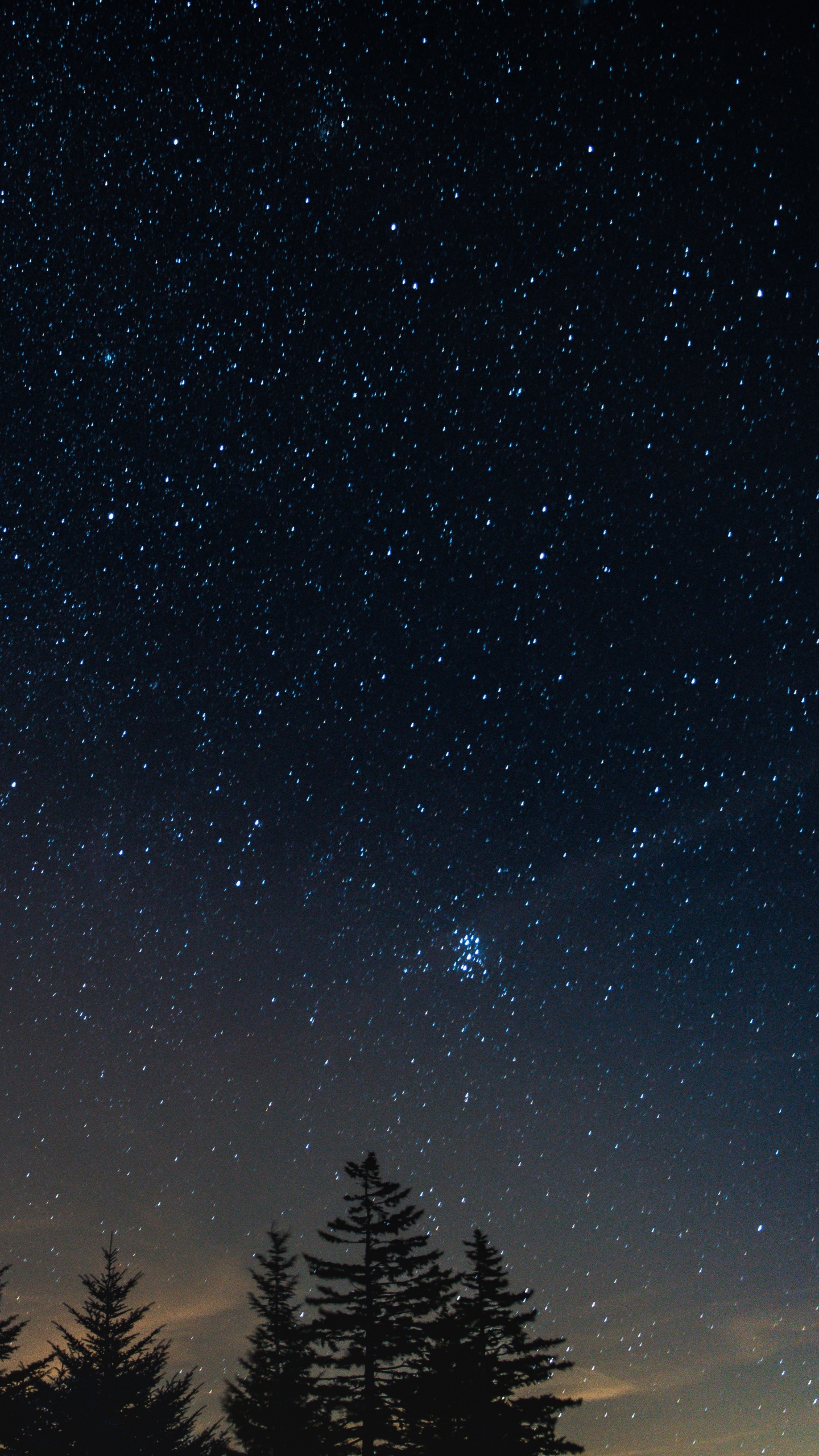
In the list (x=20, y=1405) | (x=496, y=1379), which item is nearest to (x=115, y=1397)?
(x=20, y=1405)

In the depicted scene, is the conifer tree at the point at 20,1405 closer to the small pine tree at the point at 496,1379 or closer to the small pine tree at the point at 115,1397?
the small pine tree at the point at 115,1397

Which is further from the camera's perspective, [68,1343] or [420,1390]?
[420,1390]

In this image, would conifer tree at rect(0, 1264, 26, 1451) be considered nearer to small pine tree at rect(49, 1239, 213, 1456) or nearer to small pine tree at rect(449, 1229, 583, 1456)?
small pine tree at rect(49, 1239, 213, 1456)

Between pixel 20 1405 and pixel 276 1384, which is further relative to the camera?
pixel 276 1384

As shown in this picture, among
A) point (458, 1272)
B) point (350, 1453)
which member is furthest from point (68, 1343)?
point (458, 1272)

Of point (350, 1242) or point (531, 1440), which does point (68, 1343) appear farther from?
point (531, 1440)

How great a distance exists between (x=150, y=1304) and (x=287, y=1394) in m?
8.91

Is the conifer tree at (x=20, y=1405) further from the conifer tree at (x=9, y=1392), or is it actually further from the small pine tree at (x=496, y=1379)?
the small pine tree at (x=496, y=1379)

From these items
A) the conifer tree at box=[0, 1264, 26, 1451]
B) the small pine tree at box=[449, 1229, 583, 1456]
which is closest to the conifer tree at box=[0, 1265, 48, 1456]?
the conifer tree at box=[0, 1264, 26, 1451]

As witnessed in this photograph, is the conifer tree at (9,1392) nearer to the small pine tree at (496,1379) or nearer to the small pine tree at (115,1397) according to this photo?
the small pine tree at (115,1397)

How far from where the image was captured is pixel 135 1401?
51.0 feet

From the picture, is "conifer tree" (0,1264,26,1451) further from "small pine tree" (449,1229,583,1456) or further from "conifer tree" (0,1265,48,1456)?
"small pine tree" (449,1229,583,1456)

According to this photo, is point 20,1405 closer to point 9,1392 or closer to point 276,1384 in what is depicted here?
point 9,1392

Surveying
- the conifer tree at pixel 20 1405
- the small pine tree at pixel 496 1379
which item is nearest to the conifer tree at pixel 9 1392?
the conifer tree at pixel 20 1405
